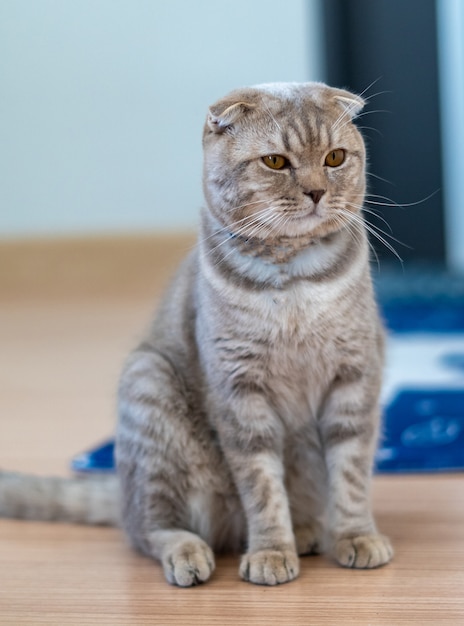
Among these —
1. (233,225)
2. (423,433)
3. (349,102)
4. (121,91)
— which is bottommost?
(423,433)

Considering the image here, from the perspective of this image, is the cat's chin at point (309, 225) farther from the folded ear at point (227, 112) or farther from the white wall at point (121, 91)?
the white wall at point (121, 91)

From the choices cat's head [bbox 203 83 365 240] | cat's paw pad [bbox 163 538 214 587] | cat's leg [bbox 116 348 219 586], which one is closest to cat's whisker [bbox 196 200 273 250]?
cat's head [bbox 203 83 365 240]

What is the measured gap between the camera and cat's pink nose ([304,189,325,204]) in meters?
1.47

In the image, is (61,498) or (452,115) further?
(452,115)

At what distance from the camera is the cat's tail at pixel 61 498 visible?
1.91 metres

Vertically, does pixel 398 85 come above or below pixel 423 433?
above

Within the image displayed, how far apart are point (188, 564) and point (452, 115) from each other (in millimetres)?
3544

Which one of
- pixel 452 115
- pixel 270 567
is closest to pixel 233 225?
pixel 270 567

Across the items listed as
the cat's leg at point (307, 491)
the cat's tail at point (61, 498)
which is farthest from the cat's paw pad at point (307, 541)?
the cat's tail at point (61, 498)

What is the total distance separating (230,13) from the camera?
477cm

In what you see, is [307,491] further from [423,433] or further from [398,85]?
[398,85]

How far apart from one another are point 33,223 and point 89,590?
3613 millimetres

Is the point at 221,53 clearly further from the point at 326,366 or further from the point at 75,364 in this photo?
the point at 326,366

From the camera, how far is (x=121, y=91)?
483 cm
